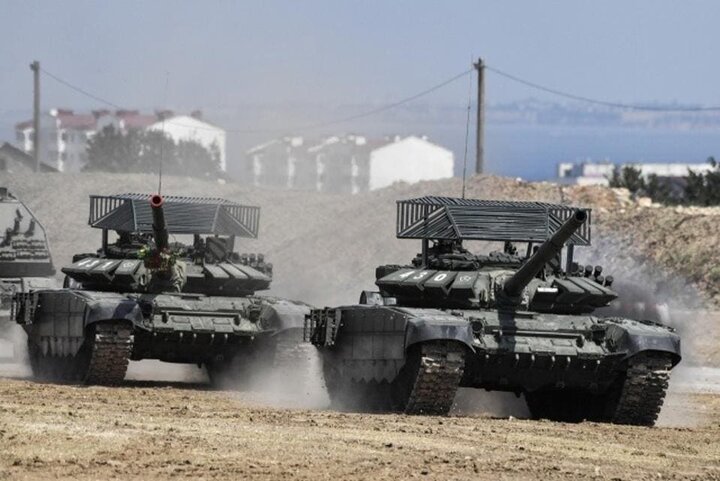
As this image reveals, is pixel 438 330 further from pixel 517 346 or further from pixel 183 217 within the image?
pixel 183 217

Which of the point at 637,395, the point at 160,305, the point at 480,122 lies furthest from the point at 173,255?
the point at 480,122

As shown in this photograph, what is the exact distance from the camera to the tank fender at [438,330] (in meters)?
21.8

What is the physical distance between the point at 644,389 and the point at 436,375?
7.92 feet

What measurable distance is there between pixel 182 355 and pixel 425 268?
4.55m

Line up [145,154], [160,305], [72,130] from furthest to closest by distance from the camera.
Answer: [72,130], [145,154], [160,305]

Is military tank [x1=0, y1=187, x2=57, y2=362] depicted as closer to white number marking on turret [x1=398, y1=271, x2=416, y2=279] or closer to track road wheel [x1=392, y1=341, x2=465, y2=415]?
white number marking on turret [x1=398, y1=271, x2=416, y2=279]

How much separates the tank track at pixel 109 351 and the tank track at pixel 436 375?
16.7 ft

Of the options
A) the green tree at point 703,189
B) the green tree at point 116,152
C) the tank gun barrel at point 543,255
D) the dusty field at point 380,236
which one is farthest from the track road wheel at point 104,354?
the green tree at point 116,152

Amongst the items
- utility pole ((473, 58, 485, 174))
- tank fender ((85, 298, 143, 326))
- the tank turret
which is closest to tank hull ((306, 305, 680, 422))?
tank fender ((85, 298, 143, 326))

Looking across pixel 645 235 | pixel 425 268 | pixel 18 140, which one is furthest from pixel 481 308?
pixel 18 140

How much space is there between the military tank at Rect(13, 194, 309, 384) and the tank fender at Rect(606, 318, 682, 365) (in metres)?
6.05

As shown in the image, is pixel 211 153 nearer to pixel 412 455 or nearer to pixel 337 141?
pixel 337 141

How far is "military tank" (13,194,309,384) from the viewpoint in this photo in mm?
26266

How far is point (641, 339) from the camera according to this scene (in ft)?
73.5
